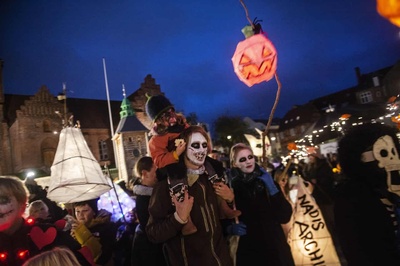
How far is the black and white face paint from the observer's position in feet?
8.59

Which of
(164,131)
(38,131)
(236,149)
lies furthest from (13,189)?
(38,131)

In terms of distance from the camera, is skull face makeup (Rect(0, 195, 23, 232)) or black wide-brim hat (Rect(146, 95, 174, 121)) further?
black wide-brim hat (Rect(146, 95, 174, 121))

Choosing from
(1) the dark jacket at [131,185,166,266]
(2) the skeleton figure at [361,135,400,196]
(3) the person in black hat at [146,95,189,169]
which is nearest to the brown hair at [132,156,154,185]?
(1) the dark jacket at [131,185,166,266]

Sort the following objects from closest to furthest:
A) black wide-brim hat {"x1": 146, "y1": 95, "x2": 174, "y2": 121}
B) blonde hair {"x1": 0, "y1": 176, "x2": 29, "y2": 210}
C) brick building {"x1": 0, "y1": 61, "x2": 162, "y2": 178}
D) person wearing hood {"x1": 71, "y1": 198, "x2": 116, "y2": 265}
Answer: blonde hair {"x1": 0, "y1": 176, "x2": 29, "y2": 210} → black wide-brim hat {"x1": 146, "y1": 95, "x2": 174, "y2": 121} → person wearing hood {"x1": 71, "y1": 198, "x2": 116, "y2": 265} → brick building {"x1": 0, "y1": 61, "x2": 162, "y2": 178}

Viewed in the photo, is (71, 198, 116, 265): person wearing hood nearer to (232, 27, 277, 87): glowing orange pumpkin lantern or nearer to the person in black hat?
the person in black hat

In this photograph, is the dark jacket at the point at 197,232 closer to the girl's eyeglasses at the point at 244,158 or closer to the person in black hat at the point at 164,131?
the person in black hat at the point at 164,131

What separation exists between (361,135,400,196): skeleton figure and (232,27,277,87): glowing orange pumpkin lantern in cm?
247

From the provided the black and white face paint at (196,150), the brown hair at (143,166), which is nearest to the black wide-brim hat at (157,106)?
the black and white face paint at (196,150)

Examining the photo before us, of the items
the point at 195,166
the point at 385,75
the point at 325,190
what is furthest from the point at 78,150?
the point at 385,75

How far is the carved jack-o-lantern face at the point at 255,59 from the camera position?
15.3 feet

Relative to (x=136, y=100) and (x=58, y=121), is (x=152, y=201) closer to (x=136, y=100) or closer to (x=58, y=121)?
(x=58, y=121)

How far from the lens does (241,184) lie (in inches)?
133

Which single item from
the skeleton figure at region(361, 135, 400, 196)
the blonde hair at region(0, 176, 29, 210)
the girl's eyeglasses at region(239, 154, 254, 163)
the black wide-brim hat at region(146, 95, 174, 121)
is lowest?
the skeleton figure at region(361, 135, 400, 196)

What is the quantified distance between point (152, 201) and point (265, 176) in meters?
1.32
